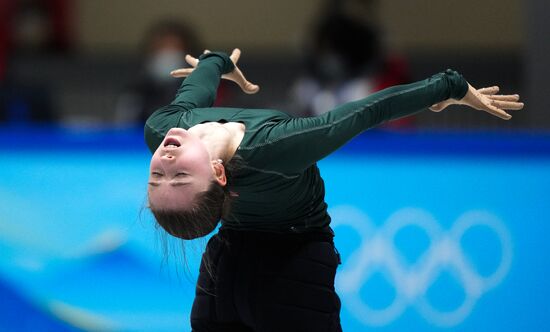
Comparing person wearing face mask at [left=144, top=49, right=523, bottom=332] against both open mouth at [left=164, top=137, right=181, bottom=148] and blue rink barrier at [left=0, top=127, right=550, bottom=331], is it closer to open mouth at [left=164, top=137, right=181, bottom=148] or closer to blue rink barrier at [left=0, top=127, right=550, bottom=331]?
open mouth at [left=164, top=137, right=181, bottom=148]

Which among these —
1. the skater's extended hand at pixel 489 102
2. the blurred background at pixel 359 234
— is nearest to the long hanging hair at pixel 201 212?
the skater's extended hand at pixel 489 102

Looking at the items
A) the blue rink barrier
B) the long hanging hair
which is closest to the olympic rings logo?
the blue rink barrier

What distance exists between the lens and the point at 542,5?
16.2 feet


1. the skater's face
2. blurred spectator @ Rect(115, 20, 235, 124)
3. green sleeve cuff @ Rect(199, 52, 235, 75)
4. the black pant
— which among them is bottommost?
the black pant

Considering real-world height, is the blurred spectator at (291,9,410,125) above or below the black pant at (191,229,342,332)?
above

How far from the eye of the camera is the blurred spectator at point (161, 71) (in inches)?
220

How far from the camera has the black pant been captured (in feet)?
9.83

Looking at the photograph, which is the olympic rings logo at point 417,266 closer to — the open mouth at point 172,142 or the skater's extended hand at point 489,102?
the skater's extended hand at point 489,102

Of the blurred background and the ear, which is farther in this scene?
the blurred background

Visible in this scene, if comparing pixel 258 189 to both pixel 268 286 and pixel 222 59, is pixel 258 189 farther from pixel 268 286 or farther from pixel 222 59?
pixel 222 59

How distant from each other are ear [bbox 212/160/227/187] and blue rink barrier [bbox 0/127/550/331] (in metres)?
1.37

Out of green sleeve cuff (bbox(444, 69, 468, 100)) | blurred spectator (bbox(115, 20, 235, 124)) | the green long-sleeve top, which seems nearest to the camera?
the green long-sleeve top

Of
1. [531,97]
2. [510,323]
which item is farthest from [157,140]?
[531,97]

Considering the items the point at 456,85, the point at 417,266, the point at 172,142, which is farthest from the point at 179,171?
the point at 417,266
